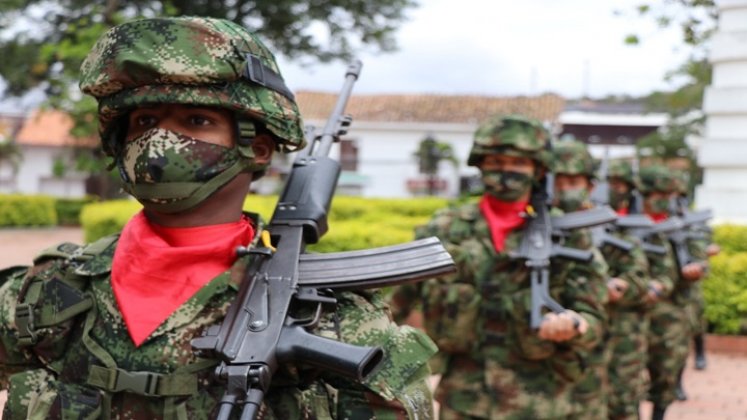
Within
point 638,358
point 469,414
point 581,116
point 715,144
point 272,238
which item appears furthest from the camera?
point 581,116

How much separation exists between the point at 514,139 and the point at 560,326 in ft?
2.95

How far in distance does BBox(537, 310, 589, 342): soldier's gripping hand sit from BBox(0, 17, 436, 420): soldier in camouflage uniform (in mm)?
1979

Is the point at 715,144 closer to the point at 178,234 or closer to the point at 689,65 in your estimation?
the point at 178,234

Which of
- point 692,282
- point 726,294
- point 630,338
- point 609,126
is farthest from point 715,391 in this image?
point 609,126

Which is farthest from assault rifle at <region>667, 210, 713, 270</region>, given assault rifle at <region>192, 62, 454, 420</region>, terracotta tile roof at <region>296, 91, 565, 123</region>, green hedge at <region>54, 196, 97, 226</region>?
terracotta tile roof at <region>296, 91, 565, 123</region>

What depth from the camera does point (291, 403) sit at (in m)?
2.26

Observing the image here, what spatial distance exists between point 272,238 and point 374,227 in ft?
27.7

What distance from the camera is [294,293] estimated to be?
229cm

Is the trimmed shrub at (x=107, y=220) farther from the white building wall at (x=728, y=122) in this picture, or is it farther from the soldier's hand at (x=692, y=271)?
the white building wall at (x=728, y=122)

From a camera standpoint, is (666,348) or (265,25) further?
(265,25)

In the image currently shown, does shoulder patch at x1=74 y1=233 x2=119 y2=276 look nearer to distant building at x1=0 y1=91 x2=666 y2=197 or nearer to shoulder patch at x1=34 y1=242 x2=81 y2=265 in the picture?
shoulder patch at x1=34 y1=242 x2=81 y2=265

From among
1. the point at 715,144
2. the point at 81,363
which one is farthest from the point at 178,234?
the point at 715,144

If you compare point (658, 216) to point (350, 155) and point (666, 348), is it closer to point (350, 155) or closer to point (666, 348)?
point (666, 348)

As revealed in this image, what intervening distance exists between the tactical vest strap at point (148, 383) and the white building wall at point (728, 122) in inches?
505
